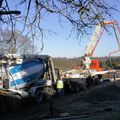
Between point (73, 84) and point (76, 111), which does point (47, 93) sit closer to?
point (76, 111)

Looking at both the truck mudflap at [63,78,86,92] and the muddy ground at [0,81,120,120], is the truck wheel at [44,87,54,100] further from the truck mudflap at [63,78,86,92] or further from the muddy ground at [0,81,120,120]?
the truck mudflap at [63,78,86,92]

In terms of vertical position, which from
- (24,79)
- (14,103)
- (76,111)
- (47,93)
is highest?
(24,79)

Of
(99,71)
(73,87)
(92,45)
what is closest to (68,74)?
(73,87)

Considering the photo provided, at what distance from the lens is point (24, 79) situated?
2381 cm

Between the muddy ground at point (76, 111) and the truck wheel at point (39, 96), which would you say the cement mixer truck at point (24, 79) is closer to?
the truck wheel at point (39, 96)

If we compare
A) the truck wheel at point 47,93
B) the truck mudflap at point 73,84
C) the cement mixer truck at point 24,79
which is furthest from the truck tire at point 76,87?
the truck wheel at point 47,93

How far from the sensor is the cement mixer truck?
2177 cm

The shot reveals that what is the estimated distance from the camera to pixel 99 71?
42.9 m

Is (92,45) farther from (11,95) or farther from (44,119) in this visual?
(44,119)

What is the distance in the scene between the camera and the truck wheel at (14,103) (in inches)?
843

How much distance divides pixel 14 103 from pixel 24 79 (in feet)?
8.26

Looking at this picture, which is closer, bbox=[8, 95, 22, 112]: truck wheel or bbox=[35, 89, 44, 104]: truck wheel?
bbox=[8, 95, 22, 112]: truck wheel

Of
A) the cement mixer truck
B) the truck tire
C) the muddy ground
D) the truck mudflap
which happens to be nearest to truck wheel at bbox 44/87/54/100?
the cement mixer truck

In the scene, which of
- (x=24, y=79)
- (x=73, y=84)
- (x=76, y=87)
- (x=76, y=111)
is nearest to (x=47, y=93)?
(x=24, y=79)
